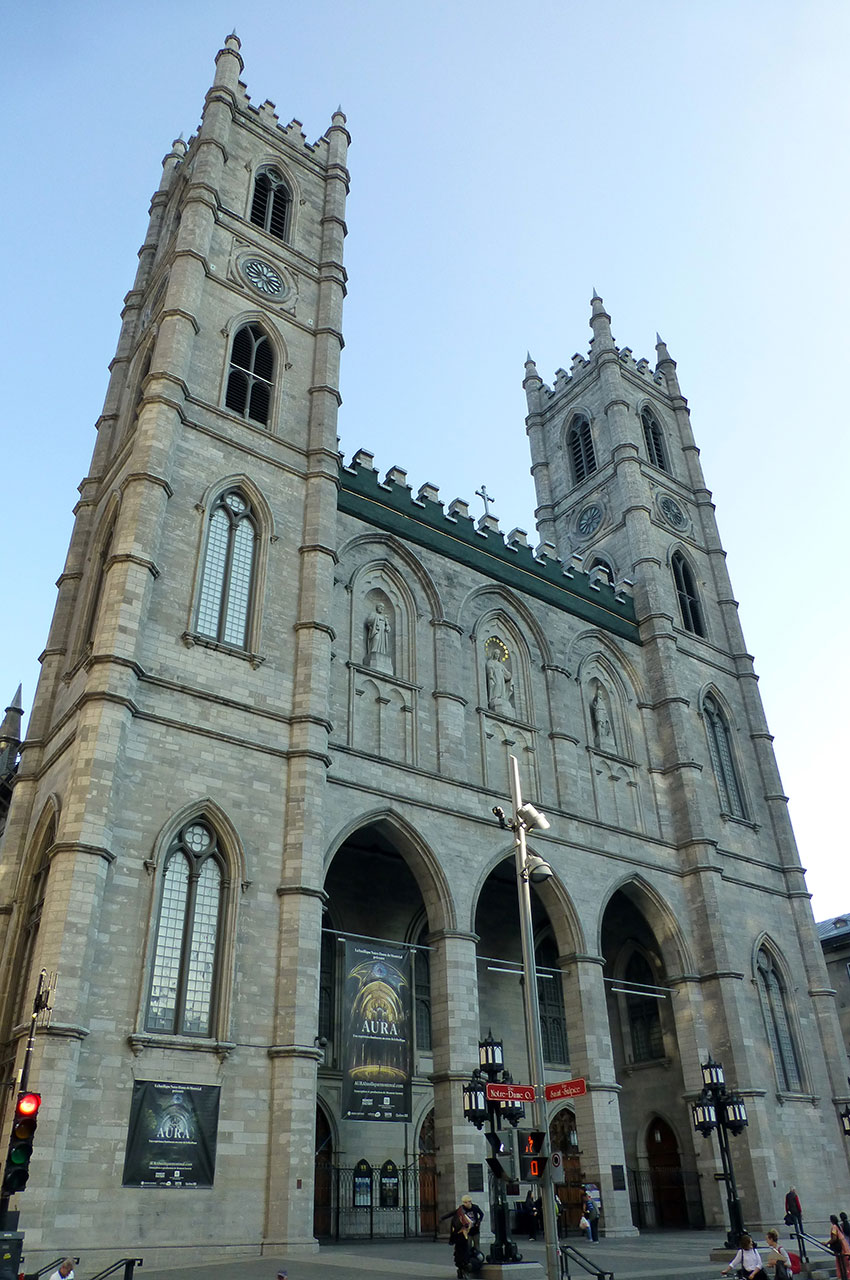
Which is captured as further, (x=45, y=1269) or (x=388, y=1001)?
(x=388, y=1001)

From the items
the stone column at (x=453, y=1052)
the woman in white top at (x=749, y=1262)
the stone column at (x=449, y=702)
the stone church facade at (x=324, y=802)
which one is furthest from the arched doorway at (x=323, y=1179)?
the woman in white top at (x=749, y=1262)

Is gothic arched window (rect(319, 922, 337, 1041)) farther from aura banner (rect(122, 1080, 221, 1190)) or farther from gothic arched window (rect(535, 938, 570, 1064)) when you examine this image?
aura banner (rect(122, 1080, 221, 1190))

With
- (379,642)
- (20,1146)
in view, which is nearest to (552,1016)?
(379,642)

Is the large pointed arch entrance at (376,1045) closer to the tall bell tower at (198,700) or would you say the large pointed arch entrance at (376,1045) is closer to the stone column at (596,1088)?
the tall bell tower at (198,700)

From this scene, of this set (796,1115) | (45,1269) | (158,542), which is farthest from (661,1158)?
(158,542)

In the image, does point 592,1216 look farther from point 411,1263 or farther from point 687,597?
point 687,597

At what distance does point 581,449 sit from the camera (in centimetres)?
4312

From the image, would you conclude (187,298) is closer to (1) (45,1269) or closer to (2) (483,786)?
(2) (483,786)

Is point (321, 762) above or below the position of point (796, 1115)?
above

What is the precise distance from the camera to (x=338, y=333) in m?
29.4

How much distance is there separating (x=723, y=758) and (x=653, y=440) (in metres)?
15.2

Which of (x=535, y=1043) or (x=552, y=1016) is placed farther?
(x=552, y=1016)

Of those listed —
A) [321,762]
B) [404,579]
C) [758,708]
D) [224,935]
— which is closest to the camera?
[224,935]

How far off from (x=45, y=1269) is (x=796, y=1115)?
22011mm
